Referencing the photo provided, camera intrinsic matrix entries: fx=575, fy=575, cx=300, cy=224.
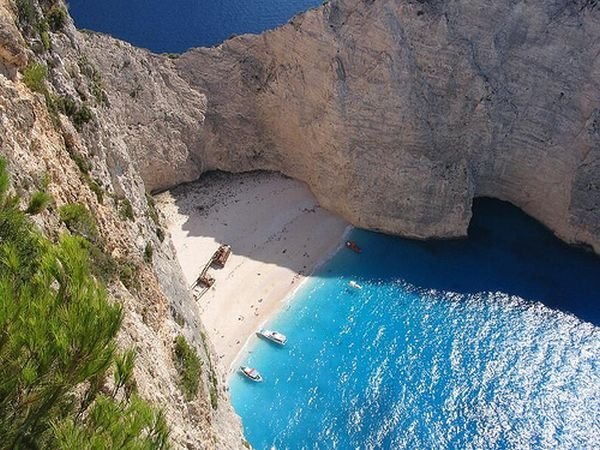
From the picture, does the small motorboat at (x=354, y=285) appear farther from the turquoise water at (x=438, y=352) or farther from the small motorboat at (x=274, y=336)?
the small motorboat at (x=274, y=336)

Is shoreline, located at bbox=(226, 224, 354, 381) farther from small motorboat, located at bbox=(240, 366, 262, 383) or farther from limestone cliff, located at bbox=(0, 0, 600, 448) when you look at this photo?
limestone cliff, located at bbox=(0, 0, 600, 448)

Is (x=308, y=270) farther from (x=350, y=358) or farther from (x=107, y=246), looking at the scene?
(x=107, y=246)

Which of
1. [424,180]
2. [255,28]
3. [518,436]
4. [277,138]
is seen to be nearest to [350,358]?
[518,436]

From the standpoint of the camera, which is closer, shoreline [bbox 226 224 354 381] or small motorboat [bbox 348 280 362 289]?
shoreline [bbox 226 224 354 381]

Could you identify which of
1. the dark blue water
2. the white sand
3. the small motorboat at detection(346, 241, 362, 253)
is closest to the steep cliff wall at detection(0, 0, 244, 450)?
the white sand

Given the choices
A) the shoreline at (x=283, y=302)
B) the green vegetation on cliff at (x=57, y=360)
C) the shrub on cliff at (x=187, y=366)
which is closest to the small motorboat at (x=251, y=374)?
the shoreline at (x=283, y=302)

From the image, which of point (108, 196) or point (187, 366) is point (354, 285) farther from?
point (108, 196)
